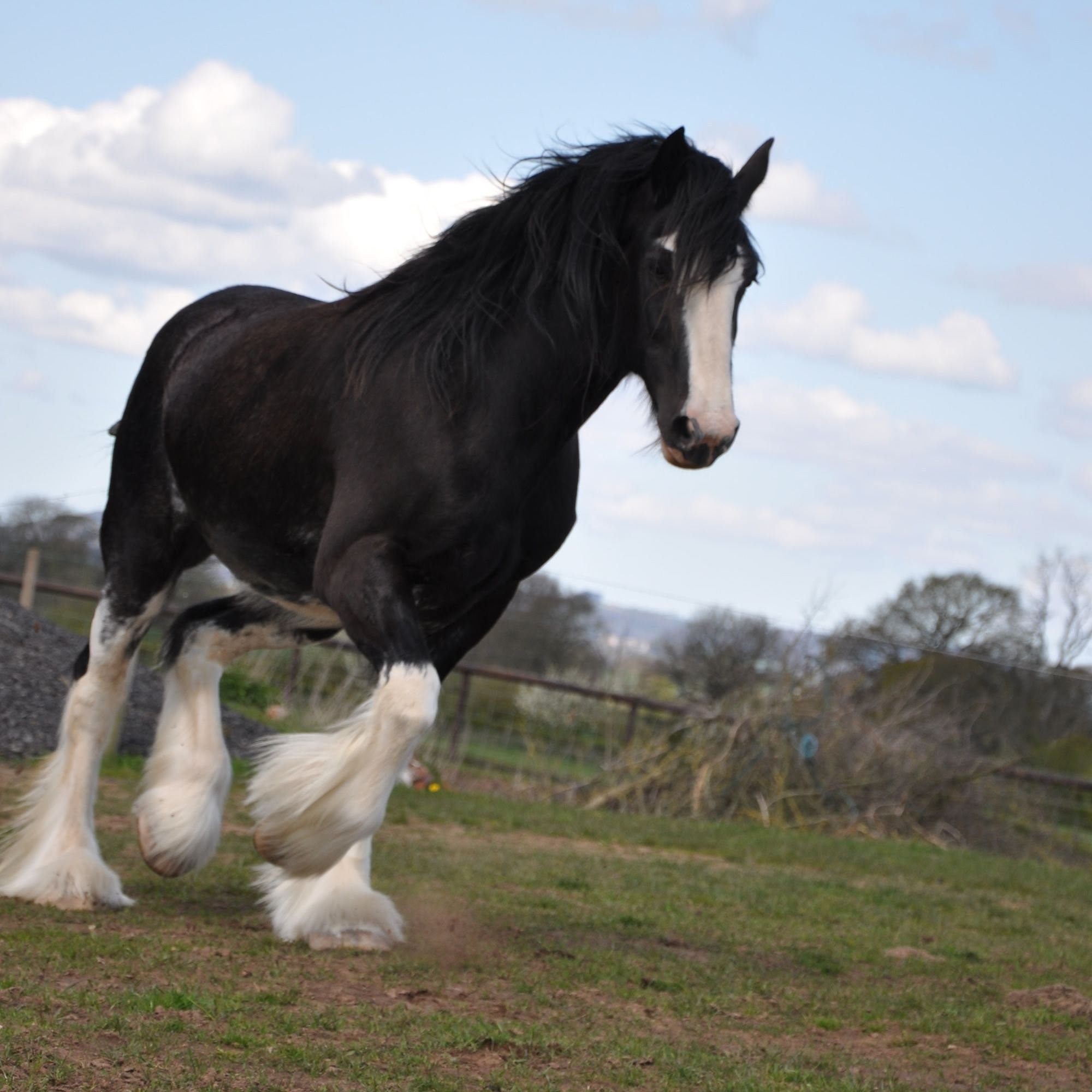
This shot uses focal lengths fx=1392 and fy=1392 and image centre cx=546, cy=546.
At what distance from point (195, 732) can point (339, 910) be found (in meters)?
1.01

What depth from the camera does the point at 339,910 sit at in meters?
4.71

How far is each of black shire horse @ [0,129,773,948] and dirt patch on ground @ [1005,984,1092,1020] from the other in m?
2.24

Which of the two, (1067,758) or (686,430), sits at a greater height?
(686,430)

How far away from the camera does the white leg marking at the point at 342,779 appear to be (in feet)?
13.3

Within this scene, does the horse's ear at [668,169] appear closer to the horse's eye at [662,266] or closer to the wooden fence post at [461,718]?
the horse's eye at [662,266]

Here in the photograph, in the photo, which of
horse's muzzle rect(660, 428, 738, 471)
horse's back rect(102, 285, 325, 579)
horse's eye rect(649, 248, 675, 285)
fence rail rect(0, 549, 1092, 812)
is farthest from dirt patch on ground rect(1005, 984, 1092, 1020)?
fence rail rect(0, 549, 1092, 812)

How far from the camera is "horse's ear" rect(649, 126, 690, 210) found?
4215 millimetres

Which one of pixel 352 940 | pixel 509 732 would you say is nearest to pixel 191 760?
pixel 352 940

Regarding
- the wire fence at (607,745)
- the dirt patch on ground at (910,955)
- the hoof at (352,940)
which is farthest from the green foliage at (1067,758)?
the hoof at (352,940)

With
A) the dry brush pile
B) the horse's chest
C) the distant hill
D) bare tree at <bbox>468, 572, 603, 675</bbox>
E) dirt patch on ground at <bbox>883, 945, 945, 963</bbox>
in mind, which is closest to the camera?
the horse's chest

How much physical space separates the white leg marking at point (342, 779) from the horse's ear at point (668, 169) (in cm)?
162

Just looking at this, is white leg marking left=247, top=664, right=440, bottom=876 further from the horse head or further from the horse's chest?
the horse head

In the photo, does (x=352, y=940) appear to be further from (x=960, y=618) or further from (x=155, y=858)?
(x=960, y=618)

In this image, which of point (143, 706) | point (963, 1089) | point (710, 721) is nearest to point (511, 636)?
point (710, 721)
